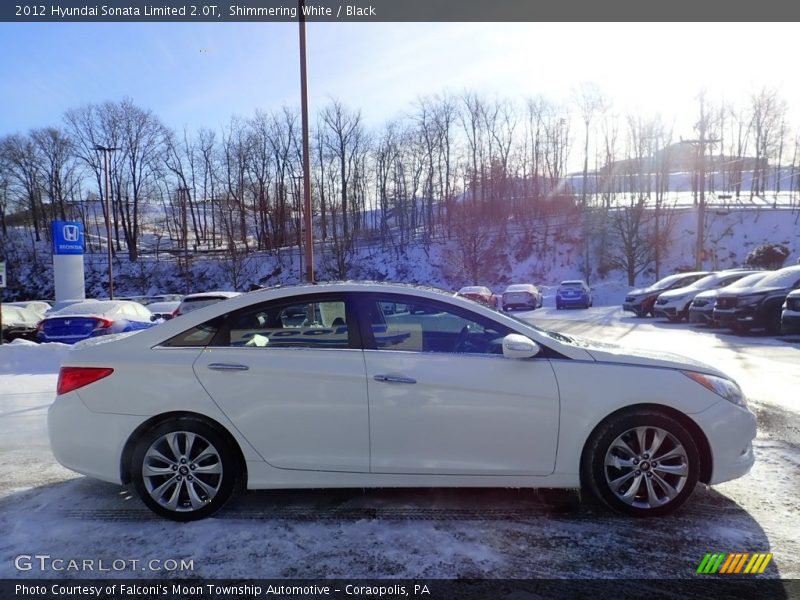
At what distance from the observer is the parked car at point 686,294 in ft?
56.2

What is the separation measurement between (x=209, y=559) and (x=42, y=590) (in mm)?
826

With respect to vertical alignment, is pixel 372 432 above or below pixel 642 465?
above

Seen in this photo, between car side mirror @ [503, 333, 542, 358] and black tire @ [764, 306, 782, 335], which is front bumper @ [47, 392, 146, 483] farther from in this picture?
black tire @ [764, 306, 782, 335]

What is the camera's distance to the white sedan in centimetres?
339

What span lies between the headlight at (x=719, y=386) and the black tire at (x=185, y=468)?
10.2ft

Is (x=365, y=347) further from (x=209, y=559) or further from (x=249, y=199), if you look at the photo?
(x=249, y=199)

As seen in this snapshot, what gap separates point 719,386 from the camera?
140 inches

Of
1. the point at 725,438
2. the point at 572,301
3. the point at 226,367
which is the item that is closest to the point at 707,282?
the point at 572,301

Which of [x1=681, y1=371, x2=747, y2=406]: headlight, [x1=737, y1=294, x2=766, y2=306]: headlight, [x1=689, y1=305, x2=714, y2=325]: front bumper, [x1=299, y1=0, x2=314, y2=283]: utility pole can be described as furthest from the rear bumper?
[x1=681, y1=371, x2=747, y2=406]: headlight

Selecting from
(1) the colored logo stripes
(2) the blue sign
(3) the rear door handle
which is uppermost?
(2) the blue sign

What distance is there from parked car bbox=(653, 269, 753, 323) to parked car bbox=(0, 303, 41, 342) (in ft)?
68.5

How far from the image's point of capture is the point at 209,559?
3010 millimetres

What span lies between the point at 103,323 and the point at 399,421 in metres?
12.2

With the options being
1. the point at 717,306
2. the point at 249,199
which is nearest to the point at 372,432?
the point at 717,306
